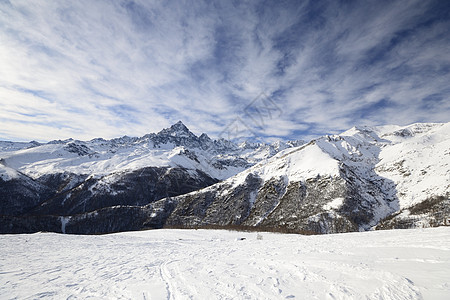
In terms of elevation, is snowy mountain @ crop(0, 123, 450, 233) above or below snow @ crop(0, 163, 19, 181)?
below

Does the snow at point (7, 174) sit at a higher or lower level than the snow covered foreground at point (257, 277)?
higher

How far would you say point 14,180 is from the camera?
17988cm

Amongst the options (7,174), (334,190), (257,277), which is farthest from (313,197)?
(7,174)

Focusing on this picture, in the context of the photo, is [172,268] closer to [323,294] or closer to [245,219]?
[323,294]

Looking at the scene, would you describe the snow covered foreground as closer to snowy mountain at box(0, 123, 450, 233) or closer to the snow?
snowy mountain at box(0, 123, 450, 233)

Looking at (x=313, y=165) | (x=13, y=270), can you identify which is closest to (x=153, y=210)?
Answer: (x=313, y=165)

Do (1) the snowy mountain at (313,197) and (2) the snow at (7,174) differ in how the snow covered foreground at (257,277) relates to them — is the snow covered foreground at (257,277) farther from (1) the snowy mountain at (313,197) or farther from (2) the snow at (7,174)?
(2) the snow at (7,174)

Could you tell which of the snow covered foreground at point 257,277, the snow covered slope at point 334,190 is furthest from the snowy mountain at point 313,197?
the snow covered foreground at point 257,277

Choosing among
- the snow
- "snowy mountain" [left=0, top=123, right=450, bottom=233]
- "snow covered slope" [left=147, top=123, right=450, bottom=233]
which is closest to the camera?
"snowy mountain" [left=0, top=123, right=450, bottom=233]

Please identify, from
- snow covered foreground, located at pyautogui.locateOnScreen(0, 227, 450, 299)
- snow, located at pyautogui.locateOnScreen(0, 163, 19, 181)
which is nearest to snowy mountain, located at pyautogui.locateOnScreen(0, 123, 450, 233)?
snow, located at pyautogui.locateOnScreen(0, 163, 19, 181)

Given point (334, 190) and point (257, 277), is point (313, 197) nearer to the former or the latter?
point (334, 190)

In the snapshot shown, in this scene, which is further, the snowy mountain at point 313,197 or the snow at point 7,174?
the snow at point 7,174

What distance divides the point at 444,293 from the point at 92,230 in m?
162

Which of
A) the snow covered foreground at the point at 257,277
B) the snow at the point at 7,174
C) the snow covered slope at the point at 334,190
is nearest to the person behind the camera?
the snow covered foreground at the point at 257,277
